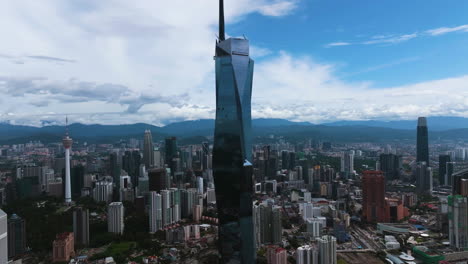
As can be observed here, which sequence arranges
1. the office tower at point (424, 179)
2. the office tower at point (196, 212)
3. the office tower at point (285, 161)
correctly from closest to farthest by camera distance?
the office tower at point (196, 212), the office tower at point (424, 179), the office tower at point (285, 161)

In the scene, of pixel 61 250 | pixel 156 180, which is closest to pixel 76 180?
pixel 156 180

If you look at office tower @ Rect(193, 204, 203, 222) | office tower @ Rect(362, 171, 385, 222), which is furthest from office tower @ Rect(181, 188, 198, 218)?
office tower @ Rect(362, 171, 385, 222)

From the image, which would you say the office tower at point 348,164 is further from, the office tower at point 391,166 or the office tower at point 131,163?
the office tower at point 131,163

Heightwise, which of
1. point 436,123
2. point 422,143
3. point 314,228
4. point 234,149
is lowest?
point 314,228

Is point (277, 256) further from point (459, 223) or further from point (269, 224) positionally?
point (459, 223)

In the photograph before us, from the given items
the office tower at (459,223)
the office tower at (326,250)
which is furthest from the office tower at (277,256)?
the office tower at (459,223)
